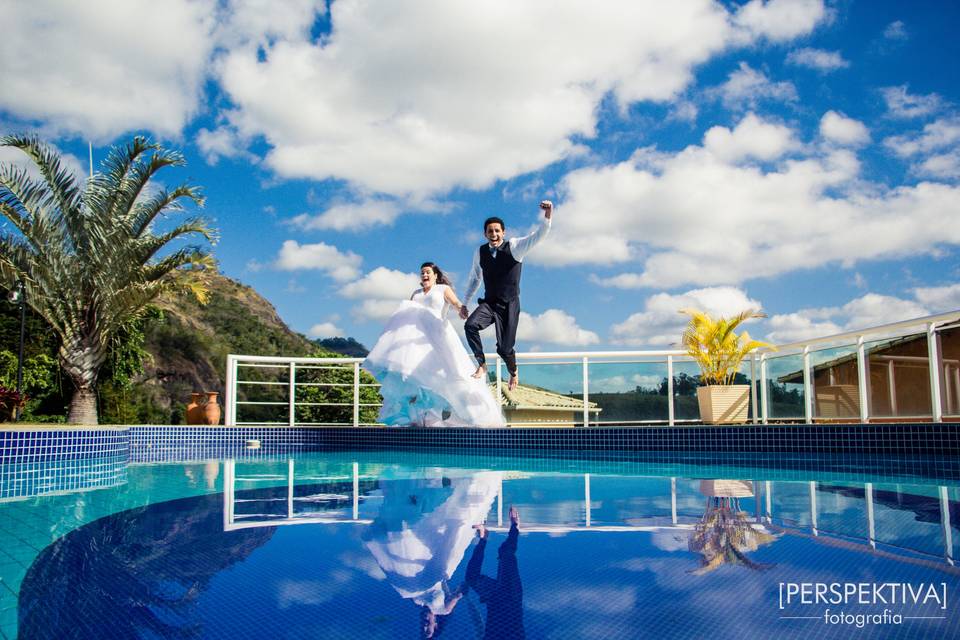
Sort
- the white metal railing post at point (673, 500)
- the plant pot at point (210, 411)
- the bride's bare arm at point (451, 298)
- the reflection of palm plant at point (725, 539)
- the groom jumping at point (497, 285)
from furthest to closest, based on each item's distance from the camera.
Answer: the plant pot at point (210, 411) < the bride's bare arm at point (451, 298) < the groom jumping at point (497, 285) < the white metal railing post at point (673, 500) < the reflection of palm plant at point (725, 539)

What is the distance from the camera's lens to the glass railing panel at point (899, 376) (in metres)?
7.44

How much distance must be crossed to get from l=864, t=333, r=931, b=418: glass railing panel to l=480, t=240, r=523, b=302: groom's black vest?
14.5 feet

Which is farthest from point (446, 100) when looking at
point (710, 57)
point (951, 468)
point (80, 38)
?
point (951, 468)

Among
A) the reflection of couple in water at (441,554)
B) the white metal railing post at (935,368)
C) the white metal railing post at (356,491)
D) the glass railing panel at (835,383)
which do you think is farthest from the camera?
the glass railing panel at (835,383)

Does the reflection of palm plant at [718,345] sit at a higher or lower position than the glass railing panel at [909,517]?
higher

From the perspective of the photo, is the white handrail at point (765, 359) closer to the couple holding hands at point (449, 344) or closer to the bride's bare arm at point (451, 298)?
the couple holding hands at point (449, 344)

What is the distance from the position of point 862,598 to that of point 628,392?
7.38m

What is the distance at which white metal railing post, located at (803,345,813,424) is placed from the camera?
852cm

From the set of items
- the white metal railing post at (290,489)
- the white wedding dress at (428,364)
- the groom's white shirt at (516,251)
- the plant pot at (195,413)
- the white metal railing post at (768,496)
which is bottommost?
the white metal railing post at (290,489)

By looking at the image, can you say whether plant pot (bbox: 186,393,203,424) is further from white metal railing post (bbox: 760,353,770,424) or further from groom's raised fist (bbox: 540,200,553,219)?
white metal railing post (bbox: 760,353,770,424)

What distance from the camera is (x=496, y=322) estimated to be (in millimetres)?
7164

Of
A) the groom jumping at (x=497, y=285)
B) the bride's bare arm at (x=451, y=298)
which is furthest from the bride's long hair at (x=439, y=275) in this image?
the groom jumping at (x=497, y=285)

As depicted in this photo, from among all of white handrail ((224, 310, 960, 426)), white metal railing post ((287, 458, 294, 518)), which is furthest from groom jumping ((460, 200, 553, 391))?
white metal railing post ((287, 458, 294, 518))

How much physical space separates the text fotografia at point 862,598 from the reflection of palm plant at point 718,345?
A: 7129 mm
